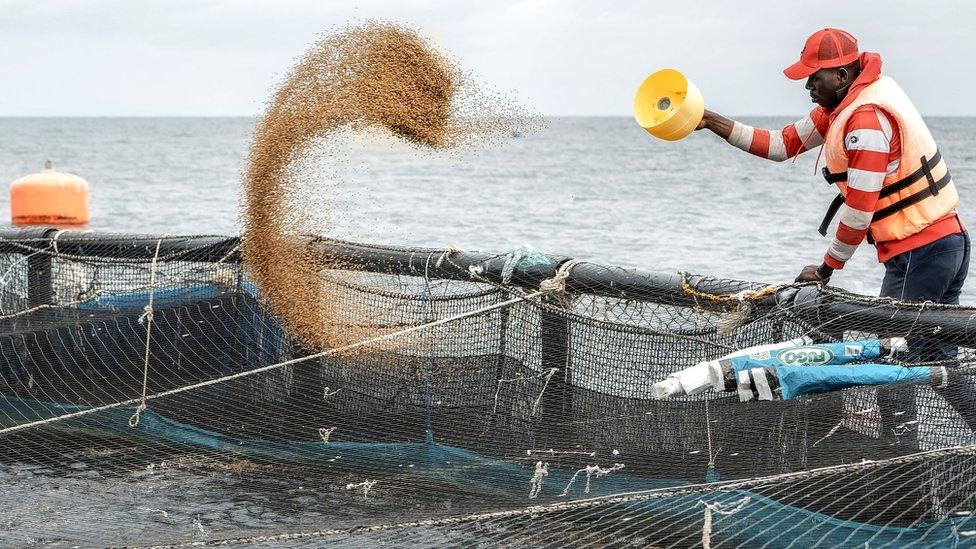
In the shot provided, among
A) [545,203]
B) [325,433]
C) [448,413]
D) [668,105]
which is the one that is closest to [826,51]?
[668,105]

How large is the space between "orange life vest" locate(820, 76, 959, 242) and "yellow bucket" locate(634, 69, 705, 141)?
0.59 metres

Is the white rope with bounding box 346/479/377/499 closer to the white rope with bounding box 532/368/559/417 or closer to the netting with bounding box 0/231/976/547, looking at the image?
the netting with bounding box 0/231/976/547

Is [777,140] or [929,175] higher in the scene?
[777,140]

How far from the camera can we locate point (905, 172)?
454cm

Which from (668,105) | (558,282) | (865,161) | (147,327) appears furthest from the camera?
(147,327)

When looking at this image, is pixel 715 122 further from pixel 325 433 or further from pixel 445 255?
pixel 325 433

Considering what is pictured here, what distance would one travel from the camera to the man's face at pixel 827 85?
Answer: 4652 millimetres

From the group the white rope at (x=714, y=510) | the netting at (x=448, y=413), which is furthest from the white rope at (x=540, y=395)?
the white rope at (x=714, y=510)

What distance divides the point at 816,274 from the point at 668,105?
3.31 feet

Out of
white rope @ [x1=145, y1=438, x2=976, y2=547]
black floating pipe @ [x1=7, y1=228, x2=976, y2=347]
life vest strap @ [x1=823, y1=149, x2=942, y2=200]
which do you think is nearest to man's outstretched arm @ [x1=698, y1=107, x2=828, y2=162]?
life vest strap @ [x1=823, y1=149, x2=942, y2=200]

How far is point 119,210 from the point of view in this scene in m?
27.0

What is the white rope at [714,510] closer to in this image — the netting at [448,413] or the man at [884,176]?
the netting at [448,413]

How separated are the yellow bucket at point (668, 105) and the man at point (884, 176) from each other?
0.43 metres

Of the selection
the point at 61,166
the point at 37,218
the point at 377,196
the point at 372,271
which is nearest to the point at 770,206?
the point at 377,196
